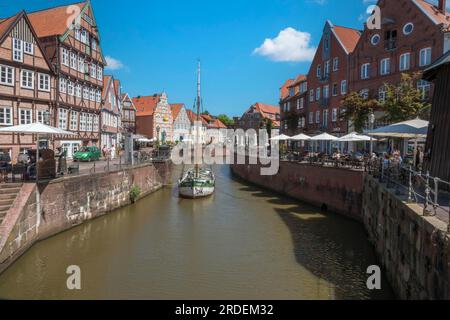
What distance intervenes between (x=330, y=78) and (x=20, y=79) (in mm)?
30812

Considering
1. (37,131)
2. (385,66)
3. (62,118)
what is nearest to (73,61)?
(62,118)

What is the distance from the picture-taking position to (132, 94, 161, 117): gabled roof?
241 ft

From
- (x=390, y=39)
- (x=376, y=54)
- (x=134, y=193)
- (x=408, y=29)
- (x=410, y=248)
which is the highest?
(x=408, y=29)

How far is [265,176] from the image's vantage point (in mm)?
36219

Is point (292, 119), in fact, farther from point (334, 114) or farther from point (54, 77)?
point (54, 77)

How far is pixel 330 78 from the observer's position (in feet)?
131

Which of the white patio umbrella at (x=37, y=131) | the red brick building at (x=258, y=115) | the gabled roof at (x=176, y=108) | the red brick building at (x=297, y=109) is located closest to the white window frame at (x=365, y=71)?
the red brick building at (x=297, y=109)

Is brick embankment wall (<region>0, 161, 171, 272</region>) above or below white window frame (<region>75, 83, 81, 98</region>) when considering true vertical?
below

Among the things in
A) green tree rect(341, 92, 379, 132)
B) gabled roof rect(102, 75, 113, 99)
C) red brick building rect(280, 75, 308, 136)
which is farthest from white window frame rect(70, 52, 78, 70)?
red brick building rect(280, 75, 308, 136)

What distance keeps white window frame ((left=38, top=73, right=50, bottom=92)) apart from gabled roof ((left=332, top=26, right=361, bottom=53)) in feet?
96.0

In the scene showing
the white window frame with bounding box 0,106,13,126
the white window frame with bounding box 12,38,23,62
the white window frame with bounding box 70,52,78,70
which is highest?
the white window frame with bounding box 70,52,78,70

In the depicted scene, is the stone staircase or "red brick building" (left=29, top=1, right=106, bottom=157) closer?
the stone staircase

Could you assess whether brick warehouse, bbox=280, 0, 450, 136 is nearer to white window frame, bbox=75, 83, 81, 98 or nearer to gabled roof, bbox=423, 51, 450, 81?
gabled roof, bbox=423, 51, 450, 81
